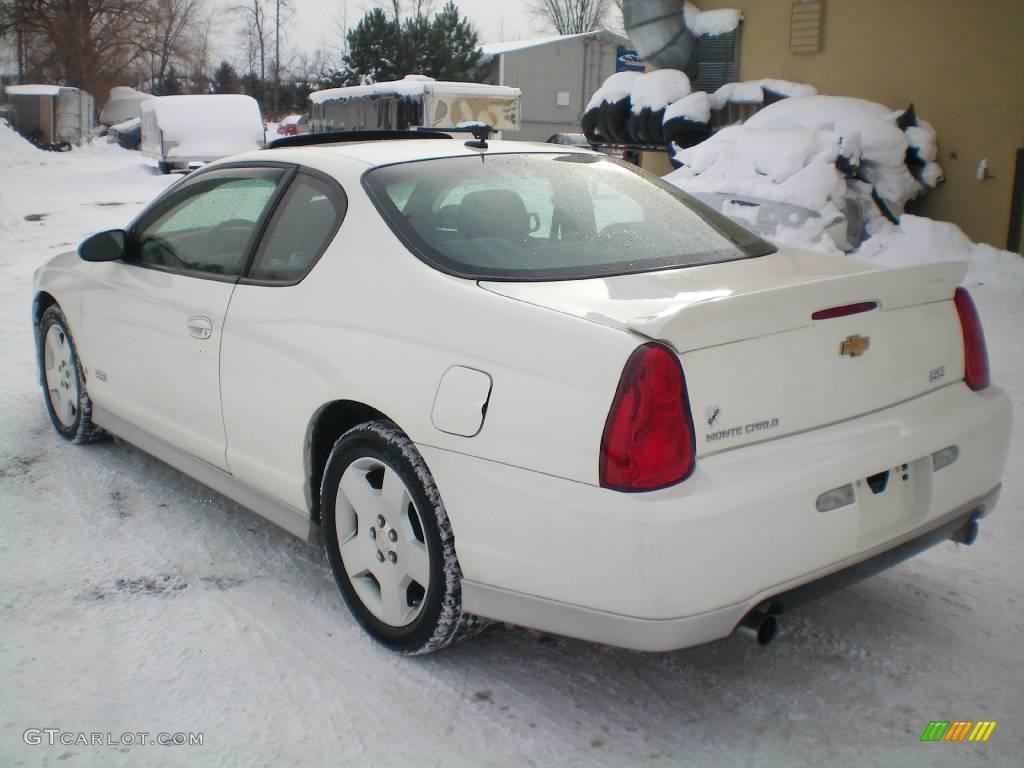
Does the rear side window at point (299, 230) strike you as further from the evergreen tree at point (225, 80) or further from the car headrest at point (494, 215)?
the evergreen tree at point (225, 80)

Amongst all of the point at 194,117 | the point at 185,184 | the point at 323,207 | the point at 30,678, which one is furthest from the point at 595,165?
the point at 194,117

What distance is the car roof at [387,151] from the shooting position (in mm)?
3424

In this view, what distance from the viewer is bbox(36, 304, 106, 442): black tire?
468 cm

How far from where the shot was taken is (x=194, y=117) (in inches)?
929

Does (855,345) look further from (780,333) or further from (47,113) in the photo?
(47,113)

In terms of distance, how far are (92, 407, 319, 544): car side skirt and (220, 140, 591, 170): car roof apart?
3.77 ft

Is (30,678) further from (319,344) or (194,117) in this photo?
(194,117)

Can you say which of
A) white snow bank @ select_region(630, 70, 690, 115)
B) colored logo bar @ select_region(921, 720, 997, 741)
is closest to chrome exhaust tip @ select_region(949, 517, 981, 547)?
colored logo bar @ select_region(921, 720, 997, 741)

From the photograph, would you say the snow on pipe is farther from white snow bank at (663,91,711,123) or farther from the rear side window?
the rear side window

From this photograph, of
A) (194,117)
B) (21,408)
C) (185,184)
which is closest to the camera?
(185,184)

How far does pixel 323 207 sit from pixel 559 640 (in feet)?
5.21

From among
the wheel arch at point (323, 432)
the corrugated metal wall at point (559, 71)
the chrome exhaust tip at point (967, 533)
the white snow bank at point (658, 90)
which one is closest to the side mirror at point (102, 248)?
the wheel arch at point (323, 432)

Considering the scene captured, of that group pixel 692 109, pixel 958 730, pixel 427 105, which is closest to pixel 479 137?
pixel 958 730

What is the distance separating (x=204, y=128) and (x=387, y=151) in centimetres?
2178
